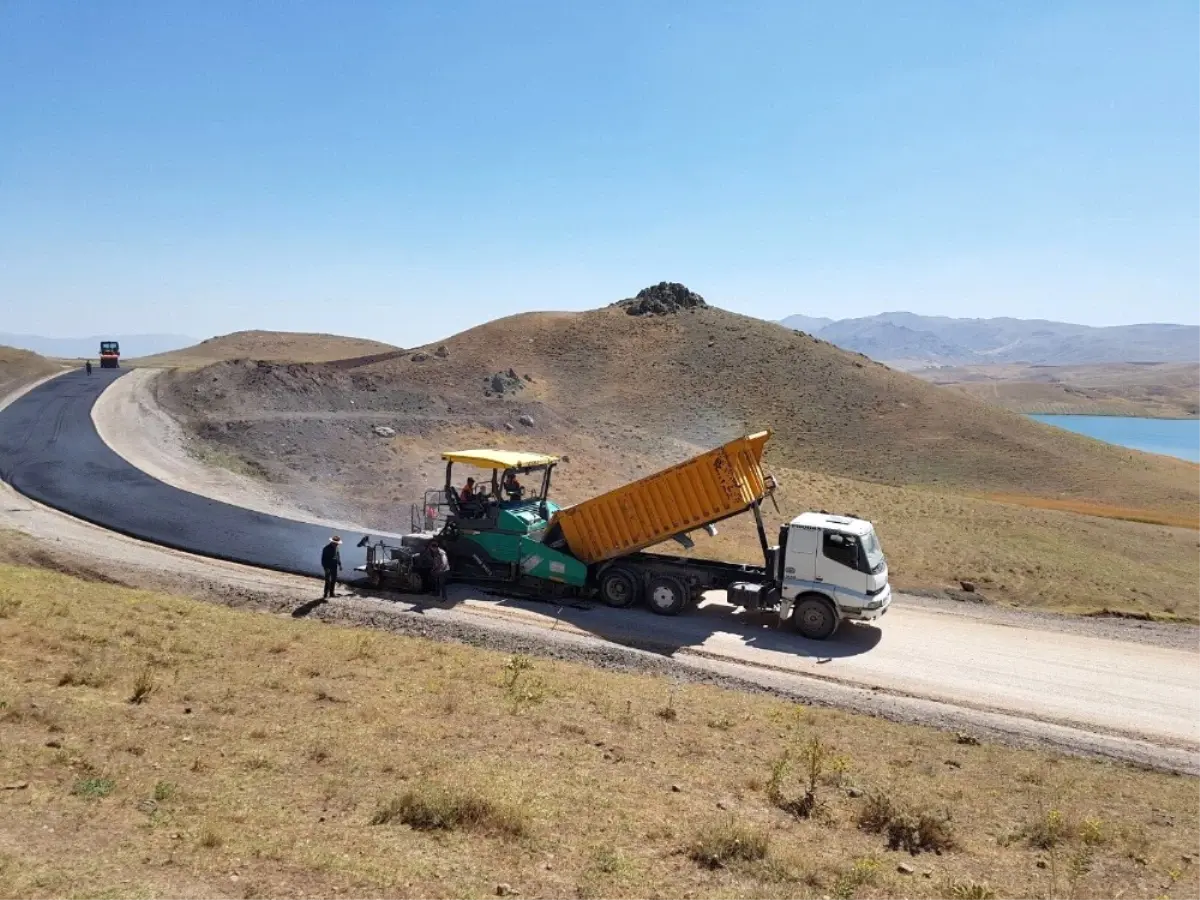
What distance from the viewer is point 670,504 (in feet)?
55.8

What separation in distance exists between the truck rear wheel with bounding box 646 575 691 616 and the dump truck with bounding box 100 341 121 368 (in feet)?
189

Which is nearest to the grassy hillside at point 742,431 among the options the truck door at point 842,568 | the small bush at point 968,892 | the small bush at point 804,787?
the truck door at point 842,568

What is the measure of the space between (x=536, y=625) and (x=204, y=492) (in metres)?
14.9

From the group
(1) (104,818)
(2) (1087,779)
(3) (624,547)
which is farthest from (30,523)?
(2) (1087,779)

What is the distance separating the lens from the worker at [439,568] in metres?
17.4

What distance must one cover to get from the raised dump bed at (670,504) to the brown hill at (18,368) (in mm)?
39938

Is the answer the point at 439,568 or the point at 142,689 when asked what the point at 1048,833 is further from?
the point at 439,568

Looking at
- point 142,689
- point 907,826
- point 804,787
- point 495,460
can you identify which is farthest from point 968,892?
point 495,460

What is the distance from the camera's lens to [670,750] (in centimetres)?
978

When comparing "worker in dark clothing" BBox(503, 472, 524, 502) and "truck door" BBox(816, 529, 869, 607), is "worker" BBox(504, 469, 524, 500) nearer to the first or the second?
"worker in dark clothing" BBox(503, 472, 524, 502)

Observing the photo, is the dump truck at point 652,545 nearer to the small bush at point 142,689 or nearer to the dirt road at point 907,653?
the dirt road at point 907,653

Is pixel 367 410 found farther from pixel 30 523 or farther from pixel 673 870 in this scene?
pixel 673 870

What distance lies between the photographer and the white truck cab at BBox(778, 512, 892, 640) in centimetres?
1566

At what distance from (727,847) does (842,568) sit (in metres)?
9.53
